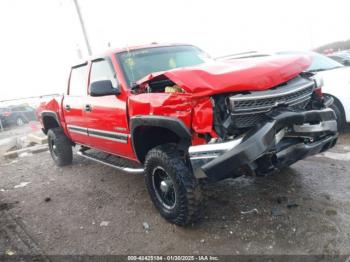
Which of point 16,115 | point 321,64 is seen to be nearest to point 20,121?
point 16,115

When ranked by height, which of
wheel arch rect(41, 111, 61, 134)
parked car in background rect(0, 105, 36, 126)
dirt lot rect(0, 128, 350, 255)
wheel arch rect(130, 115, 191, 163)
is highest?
wheel arch rect(130, 115, 191, 163)

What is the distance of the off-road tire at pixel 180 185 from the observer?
9.84ft

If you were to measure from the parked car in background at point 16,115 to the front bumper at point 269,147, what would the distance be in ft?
56.9

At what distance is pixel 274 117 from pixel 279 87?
1.31 ft

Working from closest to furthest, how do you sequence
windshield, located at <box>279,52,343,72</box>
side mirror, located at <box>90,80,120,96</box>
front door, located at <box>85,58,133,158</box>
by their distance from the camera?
1. side mirror, located at <box>90,80,120,96</box>
2. front door, located at <box>85,58,133,158</box>
3. windshield, located at <box>279,52,343,72</box>

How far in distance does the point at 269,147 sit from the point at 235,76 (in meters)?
0.64

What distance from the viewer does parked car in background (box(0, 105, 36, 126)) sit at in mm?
17500

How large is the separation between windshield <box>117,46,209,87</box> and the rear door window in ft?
3.42

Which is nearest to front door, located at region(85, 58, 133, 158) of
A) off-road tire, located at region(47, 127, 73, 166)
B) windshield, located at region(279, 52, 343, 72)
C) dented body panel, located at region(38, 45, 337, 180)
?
dented body panel, located at region(38, 45, 337, 180)

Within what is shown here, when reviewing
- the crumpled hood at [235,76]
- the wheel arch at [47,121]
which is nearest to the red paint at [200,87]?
the crumpled hood at [235,76]

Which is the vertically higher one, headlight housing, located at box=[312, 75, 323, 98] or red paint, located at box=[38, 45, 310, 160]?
red paint, located at box=[38, 45, 310, 160]

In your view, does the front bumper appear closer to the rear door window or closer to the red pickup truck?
the red pickup truck

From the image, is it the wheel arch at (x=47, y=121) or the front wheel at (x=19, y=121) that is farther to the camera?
the front wheel at (x=19, y=121)

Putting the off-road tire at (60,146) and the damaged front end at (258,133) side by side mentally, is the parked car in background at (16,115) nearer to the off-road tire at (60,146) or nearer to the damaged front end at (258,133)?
the off-road tire at (60,146)
